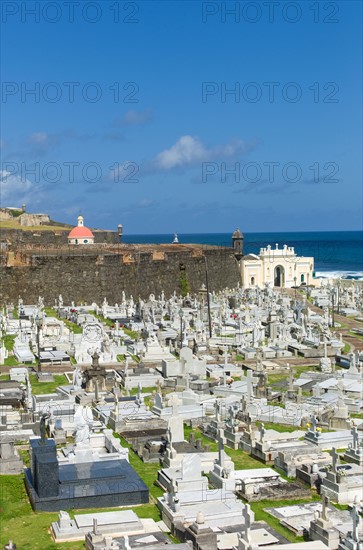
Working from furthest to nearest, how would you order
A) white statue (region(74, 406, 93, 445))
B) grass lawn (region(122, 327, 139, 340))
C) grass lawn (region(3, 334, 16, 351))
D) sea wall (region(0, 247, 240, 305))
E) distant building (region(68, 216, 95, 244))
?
distant building (region(68, 216, 95, 244)) < sea wall (region(0, 247, 240, 305)) < grass lawn (region(122, 327, 139, 340)) < grass lawn (region(3, 334, 16, 351)) < white statue (region(74, 406, 93, 445))

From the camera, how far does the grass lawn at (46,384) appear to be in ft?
72.7

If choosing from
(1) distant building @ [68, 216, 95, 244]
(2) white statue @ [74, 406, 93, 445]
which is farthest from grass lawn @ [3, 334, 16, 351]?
(1) distant building @ [68, 216, 95, 244]

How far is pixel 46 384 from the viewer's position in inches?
912

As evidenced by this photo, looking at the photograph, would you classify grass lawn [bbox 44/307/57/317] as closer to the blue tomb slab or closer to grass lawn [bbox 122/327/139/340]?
grass lawn [bbox 122/327/139/340]

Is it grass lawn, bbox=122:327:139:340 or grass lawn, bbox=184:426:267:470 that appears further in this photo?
grass lawn, bbox=122:327:139:340

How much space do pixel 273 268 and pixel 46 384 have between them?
122ft

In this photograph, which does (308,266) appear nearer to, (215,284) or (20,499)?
(215,284)

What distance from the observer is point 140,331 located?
111 feet

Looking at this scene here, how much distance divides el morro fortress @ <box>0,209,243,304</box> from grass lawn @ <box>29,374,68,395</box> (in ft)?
73.2

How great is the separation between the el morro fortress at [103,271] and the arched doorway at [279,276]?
333cm

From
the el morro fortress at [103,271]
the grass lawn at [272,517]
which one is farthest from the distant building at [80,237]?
the grass lawn at [272,517]

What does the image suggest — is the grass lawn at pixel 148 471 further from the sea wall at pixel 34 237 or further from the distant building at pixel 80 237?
the sea wall at pixel 34 237

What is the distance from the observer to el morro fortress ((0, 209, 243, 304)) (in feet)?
153

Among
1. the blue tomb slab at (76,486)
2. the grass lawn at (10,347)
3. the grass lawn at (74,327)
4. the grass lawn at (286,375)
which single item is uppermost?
the grass lawn at (74,327)
